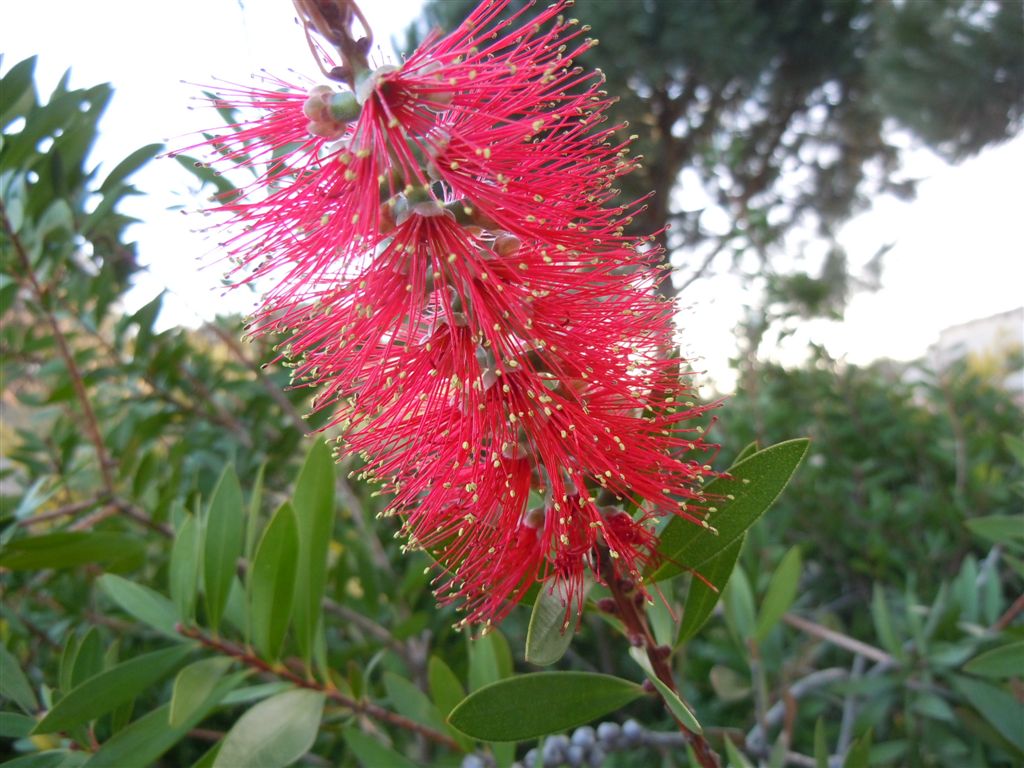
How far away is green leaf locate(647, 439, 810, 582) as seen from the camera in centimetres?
68

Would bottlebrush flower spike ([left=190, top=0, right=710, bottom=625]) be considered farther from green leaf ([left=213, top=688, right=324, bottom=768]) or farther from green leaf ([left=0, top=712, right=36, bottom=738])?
green leaf ([left=0, top=712, right=36, bottom=738])

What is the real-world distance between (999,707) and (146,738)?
125cm

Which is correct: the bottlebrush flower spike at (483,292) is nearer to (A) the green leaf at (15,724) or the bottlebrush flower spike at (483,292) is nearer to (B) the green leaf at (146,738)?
(B) the green leaf at (146,738)

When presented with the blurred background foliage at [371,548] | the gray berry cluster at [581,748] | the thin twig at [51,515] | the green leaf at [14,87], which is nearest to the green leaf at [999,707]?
the blurred background foliage at [371,548]

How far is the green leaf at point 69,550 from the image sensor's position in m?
1.01

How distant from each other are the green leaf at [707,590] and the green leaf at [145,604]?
664 mm

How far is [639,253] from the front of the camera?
82cm

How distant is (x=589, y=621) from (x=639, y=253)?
105cm

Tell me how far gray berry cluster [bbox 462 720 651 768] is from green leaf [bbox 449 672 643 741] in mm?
293

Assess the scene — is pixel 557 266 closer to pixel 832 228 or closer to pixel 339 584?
pixel 339 584

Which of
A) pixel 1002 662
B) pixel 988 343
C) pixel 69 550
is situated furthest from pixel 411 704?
pixel 988 343

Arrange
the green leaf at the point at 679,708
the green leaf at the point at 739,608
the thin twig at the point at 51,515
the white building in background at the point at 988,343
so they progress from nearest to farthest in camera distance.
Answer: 1. the green leaf at the point at 679,708
2. the thin twig at the point at 51,515
3. the green leaf at the point at 739,608
4. the white building in background at the point at 988,343

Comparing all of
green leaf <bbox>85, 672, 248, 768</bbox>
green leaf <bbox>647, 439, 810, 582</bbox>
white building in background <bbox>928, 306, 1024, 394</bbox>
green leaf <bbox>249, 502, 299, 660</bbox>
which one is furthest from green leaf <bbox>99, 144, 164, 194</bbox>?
white building in background <bbox>928, 306, 1024, 394</bbox>

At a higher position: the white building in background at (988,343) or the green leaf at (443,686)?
the green leaf at (443,686)
